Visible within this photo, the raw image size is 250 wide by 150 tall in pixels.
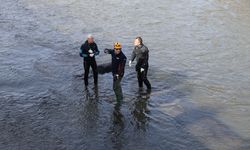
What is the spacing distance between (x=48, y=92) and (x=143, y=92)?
10.4 feet

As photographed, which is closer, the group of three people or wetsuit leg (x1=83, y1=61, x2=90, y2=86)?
the group of three people

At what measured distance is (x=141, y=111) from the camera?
513 inches

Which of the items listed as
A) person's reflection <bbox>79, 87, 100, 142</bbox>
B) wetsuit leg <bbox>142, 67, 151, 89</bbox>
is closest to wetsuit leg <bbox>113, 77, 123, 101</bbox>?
person's reflection <bbox>79, 87, 100, 142</bbox>

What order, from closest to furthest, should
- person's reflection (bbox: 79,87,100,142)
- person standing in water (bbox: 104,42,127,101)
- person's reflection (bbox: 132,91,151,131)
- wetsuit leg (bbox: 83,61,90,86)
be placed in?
1. person's reflection (bbox: 79,87,100,142)
2. person's reflection (bbox: 132,91,151,131)
3. person standing in water (bbox: 104,42,127,101)
4. wetsuit leg (bbox: 83,61,90,86)

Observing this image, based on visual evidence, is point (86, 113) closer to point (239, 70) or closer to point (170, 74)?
point (170, 74)

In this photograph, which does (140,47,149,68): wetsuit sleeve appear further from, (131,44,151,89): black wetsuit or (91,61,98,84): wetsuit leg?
(91,61,98,84): wetsuit leg

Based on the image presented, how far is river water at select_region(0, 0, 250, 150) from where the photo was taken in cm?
1153

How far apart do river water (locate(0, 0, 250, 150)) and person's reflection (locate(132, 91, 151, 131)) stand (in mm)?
30

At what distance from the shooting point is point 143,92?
1445cm

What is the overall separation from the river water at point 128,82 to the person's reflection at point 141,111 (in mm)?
30

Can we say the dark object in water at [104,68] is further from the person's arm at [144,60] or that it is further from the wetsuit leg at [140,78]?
the person's arm at [144,60]

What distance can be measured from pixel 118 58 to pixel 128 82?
8.67 ft

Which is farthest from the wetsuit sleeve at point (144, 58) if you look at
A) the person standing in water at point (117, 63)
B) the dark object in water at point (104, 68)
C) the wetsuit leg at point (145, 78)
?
the dark object in water at point (104, 68)

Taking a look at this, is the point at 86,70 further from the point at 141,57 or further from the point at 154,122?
the point at 154,122
